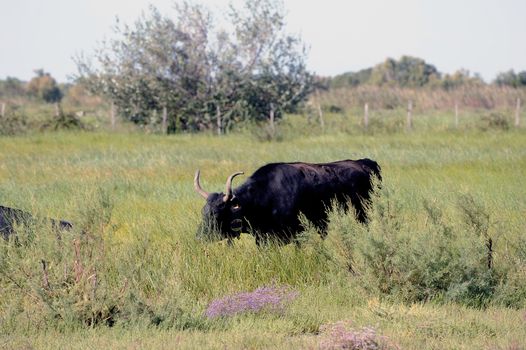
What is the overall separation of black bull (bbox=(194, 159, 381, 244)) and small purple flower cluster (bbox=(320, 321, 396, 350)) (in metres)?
4.69

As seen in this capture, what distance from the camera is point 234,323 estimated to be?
7.53m

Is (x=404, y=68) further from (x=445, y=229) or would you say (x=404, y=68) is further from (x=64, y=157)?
(x=445, y=229)

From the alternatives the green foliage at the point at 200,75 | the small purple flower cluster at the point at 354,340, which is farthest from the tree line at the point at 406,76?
the small purple flower cluster at the point at 354,340

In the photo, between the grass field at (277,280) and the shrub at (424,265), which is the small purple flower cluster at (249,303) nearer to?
the grass field at (277,280)

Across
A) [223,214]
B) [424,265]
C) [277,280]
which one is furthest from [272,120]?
[424,265]

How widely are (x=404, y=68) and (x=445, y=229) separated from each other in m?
85.4

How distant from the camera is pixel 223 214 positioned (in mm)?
11555

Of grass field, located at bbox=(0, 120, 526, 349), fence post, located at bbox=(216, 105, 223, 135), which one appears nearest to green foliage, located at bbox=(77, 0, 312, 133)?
fence post, located at bbox=(216, 105, 223, 135)

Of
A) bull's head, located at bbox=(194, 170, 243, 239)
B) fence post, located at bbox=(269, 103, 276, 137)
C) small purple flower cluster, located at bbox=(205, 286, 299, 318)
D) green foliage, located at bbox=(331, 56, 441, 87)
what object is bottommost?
small purple flower cluster, located at bbox=(205, 286, 299, 318)

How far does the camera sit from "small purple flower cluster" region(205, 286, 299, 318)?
797 cm

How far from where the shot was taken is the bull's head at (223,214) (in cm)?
1121

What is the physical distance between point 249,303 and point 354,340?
6.00 feet

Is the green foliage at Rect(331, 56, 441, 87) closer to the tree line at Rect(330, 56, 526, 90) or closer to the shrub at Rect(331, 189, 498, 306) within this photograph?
the tree line at Rect(330, 56, 526, 90)

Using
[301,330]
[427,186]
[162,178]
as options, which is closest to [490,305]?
[301,330]
